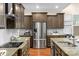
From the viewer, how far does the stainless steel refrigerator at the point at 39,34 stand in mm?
7364

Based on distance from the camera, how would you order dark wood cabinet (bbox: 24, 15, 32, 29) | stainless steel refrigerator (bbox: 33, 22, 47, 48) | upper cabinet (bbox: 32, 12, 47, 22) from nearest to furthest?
1. stainless steel refrigerator (bbox: 33, 22, 47, 48)
2. upper cabinet (bbox: 32, 12, 47, 22)
3. dark wood cabinet (bbox: 24, 15, 32, 29)

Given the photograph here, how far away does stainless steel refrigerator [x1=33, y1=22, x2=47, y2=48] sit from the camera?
7.36 metres

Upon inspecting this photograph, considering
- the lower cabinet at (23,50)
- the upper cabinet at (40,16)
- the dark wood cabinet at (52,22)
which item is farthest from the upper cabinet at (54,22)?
the lower cabinet at (23,50)

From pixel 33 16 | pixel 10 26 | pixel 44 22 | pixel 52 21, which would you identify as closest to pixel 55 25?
pixel 52 21

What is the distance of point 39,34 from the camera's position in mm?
7445

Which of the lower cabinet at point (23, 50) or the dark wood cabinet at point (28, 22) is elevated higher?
the dark wood cabinet at point (28, 22)

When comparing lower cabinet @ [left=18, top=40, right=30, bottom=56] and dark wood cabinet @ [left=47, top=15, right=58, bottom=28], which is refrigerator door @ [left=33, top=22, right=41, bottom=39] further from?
lower cabinet @ [left=18, top=40, right=30, bottom=56]

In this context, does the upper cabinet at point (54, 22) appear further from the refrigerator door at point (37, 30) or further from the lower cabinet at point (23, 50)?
the lower cabinet at point (23, 50)

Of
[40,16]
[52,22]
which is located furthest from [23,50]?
[52,22]

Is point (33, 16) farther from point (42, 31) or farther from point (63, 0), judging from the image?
point (63, 0)

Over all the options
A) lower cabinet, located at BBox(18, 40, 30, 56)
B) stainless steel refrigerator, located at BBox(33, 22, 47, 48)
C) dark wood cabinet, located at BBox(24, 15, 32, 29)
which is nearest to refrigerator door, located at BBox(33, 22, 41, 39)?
stainless steel refrigerator, located at BBox(33, 22, 47, 48)

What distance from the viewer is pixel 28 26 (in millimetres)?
8195

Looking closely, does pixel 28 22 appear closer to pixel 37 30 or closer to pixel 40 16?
pixel 40 16

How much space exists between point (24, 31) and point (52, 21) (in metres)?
1.68
